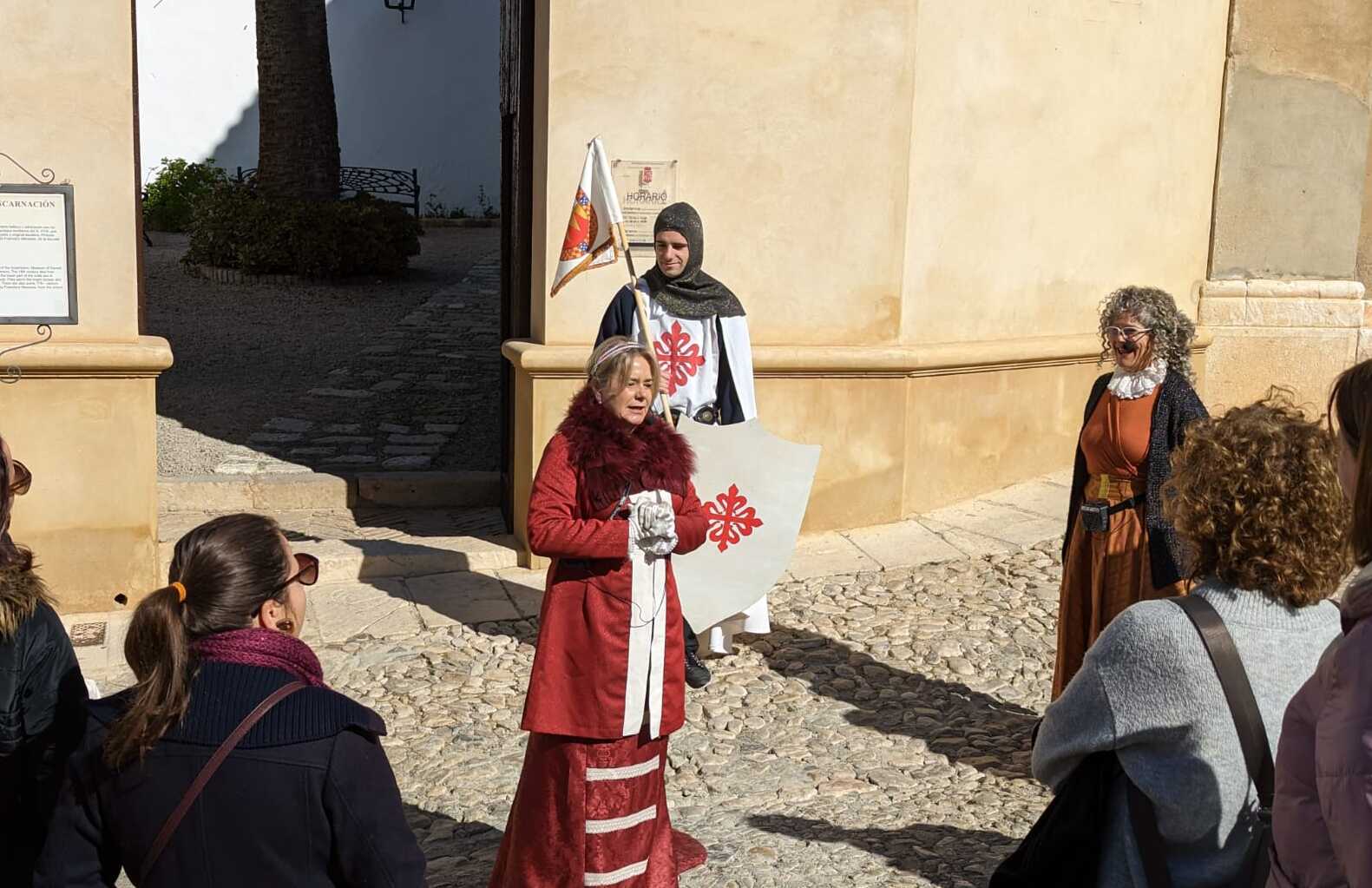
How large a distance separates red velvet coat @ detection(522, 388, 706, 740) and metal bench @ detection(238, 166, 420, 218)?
19.4 m

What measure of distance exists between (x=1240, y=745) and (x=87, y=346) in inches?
222

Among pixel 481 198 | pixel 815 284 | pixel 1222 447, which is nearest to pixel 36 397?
pixel 815 284

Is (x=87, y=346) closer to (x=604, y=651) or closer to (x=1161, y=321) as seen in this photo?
(x=604, y=651)

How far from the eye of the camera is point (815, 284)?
26.1ft

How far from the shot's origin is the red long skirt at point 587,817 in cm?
387

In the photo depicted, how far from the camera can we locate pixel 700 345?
632 centimetres

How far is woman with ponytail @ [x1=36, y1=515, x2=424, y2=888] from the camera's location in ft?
7.30

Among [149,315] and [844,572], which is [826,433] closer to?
[844,572]

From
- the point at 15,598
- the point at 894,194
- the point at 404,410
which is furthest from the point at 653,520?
the point at 404,410

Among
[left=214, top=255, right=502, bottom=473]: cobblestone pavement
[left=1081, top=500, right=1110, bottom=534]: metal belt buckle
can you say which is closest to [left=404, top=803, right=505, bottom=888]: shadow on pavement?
[left=1081, top=500, right=1110, bottom=534]: metal belt buckle

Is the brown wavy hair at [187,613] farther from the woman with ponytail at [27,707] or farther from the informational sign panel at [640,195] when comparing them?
the informational sign panel at [640,195]

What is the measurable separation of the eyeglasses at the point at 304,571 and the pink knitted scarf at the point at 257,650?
0.10 meters

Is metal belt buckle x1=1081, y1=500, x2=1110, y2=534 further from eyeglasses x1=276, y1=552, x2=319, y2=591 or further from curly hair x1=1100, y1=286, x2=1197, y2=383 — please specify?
eyeglasses x1=276, y1=552, x2=319, y2=591

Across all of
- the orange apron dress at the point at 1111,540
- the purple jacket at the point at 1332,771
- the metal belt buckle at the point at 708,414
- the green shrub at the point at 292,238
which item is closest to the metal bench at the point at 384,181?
the green shrub at the point at 292,238
